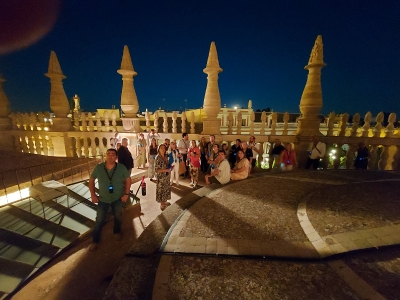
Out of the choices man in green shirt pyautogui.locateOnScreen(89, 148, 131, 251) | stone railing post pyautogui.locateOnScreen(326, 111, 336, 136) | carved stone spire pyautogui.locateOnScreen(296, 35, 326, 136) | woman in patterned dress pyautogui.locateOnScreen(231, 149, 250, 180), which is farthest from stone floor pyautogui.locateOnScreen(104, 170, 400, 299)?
stone railing post pyautogui.locateOnScreen(326, 111, 336, 136)

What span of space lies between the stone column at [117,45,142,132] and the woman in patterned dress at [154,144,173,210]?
4.05m

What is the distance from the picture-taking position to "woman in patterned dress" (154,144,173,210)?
4168 millimetres

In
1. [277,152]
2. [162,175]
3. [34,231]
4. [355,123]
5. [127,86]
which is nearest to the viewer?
A: [34,231]

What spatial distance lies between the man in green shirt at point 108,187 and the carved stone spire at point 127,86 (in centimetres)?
473

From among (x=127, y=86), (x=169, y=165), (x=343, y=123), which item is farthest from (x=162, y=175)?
(x=343, y=123)

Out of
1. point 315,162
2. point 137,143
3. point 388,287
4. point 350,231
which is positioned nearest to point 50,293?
point 388,287

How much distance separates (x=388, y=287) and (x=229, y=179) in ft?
11.0

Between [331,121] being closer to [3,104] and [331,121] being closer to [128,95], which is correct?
[128,95]

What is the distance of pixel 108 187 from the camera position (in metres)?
3.24

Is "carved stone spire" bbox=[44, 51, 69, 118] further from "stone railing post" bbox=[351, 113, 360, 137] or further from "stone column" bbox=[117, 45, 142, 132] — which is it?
"stone railing post" bbox=[351, 113, 360, 137]

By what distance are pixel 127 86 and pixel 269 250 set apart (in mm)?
7310

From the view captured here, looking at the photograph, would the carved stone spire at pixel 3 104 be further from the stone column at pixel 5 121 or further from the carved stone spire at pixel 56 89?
the carved stone spire at pixel 56 89

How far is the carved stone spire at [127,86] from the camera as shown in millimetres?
7195

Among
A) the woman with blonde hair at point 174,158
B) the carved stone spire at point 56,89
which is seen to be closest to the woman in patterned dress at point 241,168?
the woman with blonde hair at point 174,158
